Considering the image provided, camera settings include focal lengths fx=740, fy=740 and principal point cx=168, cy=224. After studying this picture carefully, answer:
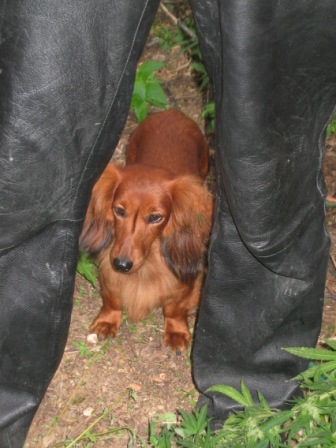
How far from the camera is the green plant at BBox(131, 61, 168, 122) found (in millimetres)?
4234

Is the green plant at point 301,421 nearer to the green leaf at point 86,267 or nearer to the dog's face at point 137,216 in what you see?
the dog's face at point 137,216

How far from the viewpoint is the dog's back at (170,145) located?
361cm

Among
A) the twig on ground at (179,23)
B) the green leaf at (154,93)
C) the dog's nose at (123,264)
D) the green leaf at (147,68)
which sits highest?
the twig on ground at (179,23)

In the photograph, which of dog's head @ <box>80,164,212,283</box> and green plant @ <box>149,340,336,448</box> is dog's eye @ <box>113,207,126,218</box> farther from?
green plant @ <box>149,340,336,448</box>

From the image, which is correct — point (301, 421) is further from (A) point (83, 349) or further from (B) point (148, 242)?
(A) point (83, 349)

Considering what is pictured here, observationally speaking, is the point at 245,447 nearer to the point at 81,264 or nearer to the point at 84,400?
the point at 84,400

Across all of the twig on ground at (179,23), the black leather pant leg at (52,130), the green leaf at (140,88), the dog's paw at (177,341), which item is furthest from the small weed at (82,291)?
the twig on ground at (179,23)

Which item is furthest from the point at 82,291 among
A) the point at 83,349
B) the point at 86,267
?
the point at 83,349

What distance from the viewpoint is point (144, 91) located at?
4266mm

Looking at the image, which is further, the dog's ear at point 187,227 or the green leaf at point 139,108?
the green leaf at point 139,108

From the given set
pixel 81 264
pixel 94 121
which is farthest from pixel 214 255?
pixel 81 264

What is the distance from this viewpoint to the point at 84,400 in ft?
9.31

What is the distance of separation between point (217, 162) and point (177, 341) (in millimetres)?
1249

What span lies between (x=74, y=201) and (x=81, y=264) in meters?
1.31
